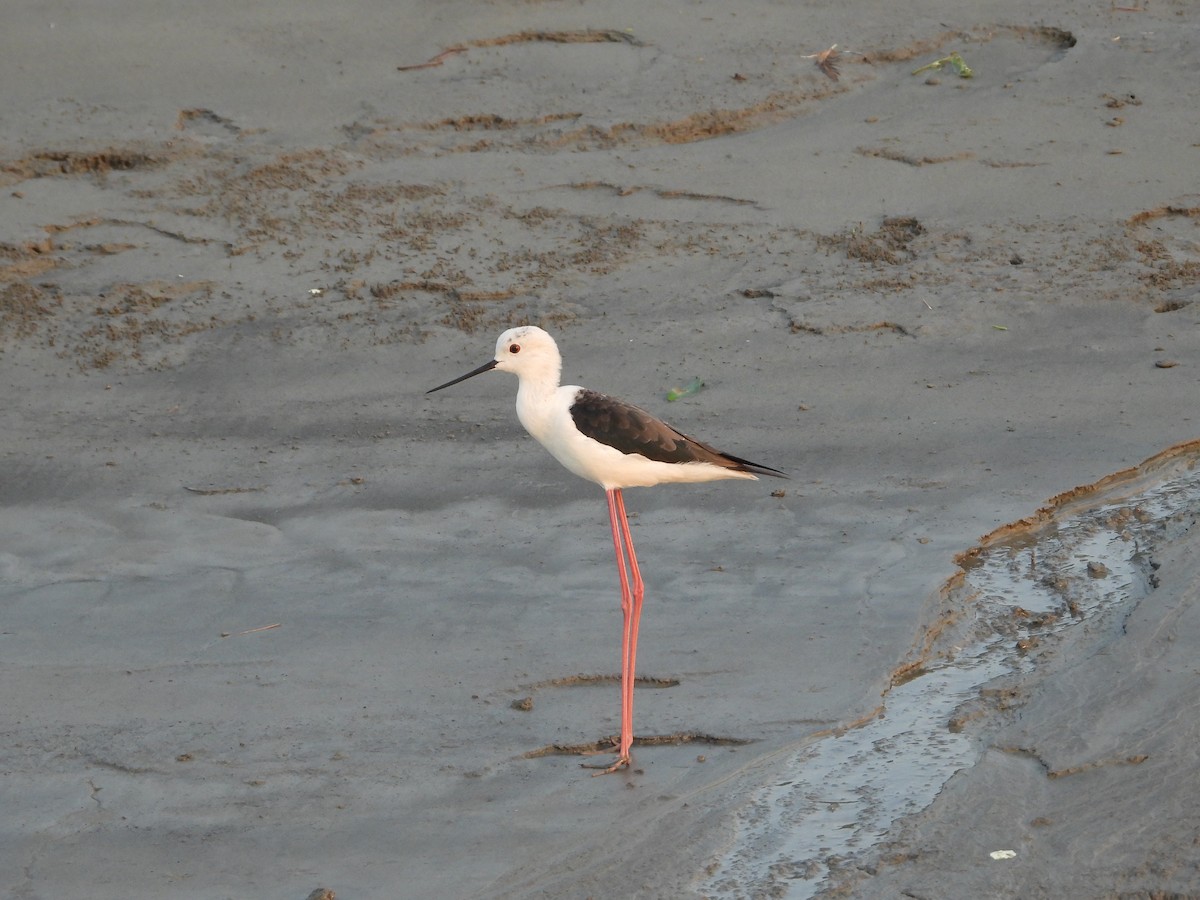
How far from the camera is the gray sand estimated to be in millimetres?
3854

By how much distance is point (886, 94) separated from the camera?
823 cm

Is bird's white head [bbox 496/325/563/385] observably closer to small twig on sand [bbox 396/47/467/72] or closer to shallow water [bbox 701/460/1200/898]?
shallow water [bbox 701/460/1200/898]

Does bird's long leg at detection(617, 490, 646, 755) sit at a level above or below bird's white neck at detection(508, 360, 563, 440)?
below

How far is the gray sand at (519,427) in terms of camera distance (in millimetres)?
3854

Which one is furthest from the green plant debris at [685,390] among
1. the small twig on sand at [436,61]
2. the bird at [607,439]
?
the small twig on sand at [436,61]

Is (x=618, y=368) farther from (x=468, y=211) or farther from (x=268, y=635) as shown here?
(x=268, y=635)

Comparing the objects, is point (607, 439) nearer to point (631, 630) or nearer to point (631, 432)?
point (631, 432)

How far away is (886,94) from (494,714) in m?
5.16

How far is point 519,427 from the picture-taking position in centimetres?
612

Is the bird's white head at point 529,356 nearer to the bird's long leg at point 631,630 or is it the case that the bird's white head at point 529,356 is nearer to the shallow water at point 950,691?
the bird's long leg at point 631,630

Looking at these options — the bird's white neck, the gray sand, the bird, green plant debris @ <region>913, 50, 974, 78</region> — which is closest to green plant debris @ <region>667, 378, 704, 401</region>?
the gray sand

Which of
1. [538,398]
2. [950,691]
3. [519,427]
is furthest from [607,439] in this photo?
[519,427]

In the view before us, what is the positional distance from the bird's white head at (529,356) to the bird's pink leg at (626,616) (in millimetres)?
427

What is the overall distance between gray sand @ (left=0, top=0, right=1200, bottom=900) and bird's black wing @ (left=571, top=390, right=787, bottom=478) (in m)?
0.59
